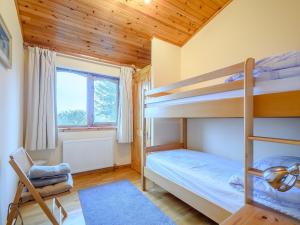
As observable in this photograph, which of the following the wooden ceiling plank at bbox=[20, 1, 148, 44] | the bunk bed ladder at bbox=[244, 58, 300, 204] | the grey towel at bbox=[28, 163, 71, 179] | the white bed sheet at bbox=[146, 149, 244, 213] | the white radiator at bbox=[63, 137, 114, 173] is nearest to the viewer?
the bunk bed ladder at bbox=[244, 58, 300, 204]

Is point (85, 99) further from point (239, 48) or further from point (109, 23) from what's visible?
point (239, 48)

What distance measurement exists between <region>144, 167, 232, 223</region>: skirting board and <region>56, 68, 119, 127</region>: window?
1.72 metres

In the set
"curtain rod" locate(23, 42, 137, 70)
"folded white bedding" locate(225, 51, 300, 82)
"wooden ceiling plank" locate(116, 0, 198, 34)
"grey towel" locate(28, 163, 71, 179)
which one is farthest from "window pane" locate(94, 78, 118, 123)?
"folded white bedding" locate(225, 51, 300, 82)

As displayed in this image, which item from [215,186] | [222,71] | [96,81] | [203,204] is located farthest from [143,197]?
[96,81]

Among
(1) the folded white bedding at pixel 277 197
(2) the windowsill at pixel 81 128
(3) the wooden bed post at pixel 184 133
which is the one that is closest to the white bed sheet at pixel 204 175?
(1) the folded white bedding at pixel 277 197

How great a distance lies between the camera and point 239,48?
225cm

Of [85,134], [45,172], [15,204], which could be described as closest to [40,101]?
[85,134]

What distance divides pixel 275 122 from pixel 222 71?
1.12 m

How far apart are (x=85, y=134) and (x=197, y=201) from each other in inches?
88.3

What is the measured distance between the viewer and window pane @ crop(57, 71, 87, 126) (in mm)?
2838

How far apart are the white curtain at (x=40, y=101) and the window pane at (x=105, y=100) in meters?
0.81

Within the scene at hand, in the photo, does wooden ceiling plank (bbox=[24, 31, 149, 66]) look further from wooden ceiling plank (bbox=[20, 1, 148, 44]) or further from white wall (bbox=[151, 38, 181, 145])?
white wall (bbox=[151, 38, 181, 145])

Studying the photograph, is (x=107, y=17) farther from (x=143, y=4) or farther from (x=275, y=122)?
(x=275, y=122)

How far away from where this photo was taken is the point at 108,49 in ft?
9.59
